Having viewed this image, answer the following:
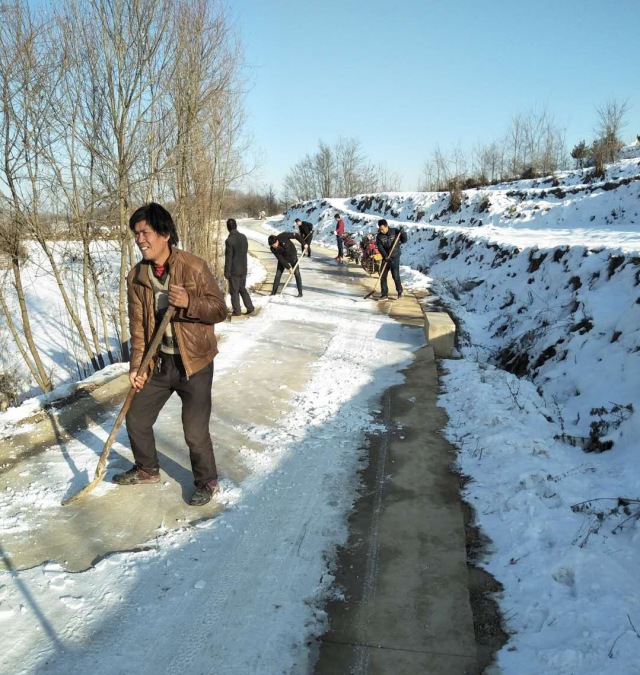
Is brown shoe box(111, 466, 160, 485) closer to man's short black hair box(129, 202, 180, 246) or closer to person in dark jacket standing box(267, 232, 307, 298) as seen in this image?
man's short black hair box(129, 202, 180, 246)

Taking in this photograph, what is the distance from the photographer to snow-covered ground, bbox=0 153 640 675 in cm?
223

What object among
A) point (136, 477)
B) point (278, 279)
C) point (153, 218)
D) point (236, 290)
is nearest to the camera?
point (153, 218)

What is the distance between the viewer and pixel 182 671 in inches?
83.7

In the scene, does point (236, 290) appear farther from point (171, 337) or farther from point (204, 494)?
point (204, 494)

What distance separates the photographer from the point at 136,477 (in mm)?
3527

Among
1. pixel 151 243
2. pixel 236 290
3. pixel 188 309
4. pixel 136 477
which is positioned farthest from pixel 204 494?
pixel 236 290

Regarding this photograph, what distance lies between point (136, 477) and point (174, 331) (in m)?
1.18

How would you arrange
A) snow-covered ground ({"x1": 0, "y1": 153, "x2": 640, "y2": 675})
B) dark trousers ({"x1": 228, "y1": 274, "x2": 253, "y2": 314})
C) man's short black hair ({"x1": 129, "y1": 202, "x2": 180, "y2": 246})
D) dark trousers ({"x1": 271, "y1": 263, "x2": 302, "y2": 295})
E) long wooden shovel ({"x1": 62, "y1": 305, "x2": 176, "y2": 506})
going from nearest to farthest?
snow-covered ground ({"x1": 0, "y1": 153, "x2": 640, "y2": 675}), man's short black hair ({"x1": 129, "y1": 202, "x2": 180, "y2": 246}), long wooden shovel ({"x1": 62, "y1": 305, "x2": 176, "y2": 506}), dark trousers ({"x1": 228, "y1": 274, "x2": 253, "y2": 314}), dark trousers ({"x1": 271, "y1": 263, "x2": 302, "y2": 295})

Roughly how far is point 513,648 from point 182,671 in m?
1.45

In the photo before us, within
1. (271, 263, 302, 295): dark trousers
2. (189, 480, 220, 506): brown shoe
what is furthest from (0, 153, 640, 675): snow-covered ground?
(271, 263, 302, 295): dark trousers

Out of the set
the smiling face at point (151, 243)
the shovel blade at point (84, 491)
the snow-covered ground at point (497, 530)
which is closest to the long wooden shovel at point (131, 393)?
the shovel blade at point (84, 491)

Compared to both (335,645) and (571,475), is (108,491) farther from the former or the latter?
(571,475)

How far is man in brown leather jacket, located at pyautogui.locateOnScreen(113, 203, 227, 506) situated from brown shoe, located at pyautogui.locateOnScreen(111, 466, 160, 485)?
8.0 inches

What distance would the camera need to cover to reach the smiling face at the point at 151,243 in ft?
9.64
